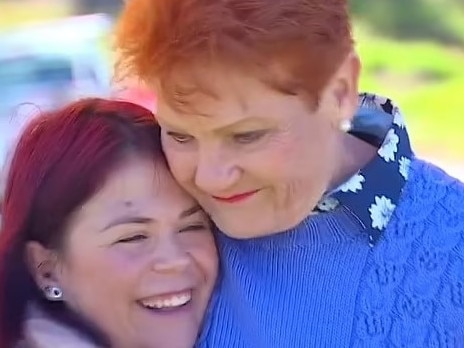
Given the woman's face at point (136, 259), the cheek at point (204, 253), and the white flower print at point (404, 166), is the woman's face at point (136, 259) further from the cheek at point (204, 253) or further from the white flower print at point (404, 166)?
the white flower print at point (404, 166)

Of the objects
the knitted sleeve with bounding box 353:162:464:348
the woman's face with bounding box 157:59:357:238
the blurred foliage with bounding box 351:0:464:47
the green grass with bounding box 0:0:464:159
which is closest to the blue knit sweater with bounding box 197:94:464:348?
the knitted sleeve with bounding box 353:162:464:348

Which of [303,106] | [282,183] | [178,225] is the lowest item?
[178,225]

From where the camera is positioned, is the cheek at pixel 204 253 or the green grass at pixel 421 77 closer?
the cheek at pixel 204 253

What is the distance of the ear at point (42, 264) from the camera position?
162 centimetres

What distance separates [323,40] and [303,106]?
0.08 m

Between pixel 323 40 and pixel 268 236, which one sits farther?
pixel 268 236

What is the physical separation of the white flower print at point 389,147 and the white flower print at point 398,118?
2 centimetres

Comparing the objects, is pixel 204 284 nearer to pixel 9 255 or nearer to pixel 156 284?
pixel 156 284

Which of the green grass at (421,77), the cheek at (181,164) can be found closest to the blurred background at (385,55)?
the green grass at (421,77)

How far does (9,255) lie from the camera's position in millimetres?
1615

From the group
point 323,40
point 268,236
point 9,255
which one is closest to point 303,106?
point 323,40

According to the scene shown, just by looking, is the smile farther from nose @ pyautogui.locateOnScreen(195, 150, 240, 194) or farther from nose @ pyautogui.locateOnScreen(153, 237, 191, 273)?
nose @ pyautogui.locateOnScreen(195, 150, 240, 194)

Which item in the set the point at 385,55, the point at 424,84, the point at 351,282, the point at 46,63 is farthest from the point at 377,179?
the point at 385,55

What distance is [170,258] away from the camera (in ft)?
5.20
